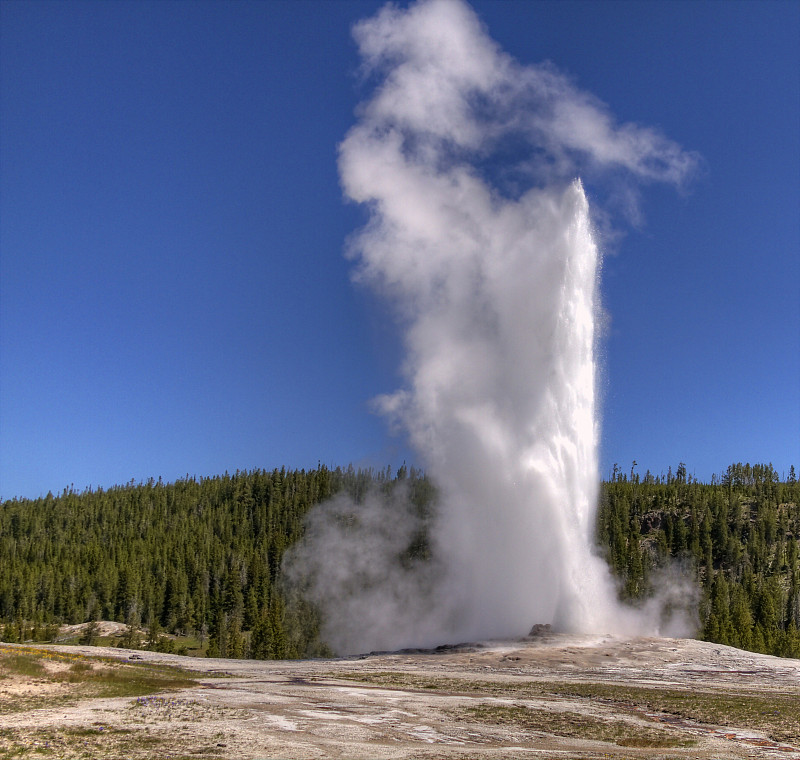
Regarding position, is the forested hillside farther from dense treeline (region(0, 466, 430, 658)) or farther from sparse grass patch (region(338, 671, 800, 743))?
sparse grass patch (region(338, 671, 800, 743))

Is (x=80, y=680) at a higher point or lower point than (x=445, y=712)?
lower

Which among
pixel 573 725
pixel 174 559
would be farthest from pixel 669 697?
pixel 174 559

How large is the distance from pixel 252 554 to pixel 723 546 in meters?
81.7

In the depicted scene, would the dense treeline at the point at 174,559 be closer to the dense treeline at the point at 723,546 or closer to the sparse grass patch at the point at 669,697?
the dense treeline at the point at 723,546

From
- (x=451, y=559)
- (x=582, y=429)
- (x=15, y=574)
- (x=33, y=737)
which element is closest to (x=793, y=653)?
(x=451, y=559)

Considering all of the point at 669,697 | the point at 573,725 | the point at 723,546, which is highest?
the point at 723,546

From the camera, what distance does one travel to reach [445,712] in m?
24.3

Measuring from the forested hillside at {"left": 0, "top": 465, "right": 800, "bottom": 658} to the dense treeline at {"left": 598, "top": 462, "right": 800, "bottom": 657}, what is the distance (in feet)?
1.04

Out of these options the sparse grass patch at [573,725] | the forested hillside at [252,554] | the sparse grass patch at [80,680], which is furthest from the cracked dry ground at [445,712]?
the forested hillside at [252,554]

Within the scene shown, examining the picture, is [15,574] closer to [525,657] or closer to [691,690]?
[525,657]

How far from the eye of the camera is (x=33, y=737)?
17.8 metres

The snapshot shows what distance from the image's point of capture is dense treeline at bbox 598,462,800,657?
85.8 metres

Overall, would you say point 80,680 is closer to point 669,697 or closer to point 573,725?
point 573,725

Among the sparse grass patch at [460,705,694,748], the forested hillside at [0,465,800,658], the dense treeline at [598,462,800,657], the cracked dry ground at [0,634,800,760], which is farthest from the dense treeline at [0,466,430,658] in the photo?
the sparse grass patch at [460,705,694,748]
